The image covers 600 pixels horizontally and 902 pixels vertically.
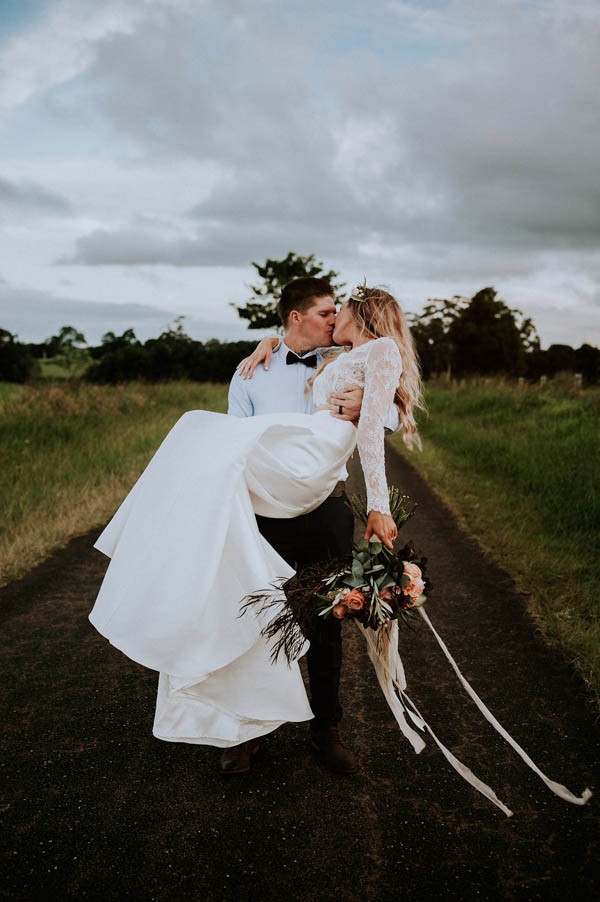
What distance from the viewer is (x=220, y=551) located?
2.73 meters


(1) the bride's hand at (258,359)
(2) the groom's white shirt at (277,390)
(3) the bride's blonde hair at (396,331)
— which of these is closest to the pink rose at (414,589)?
(3) the bride's blonde hair at (396,331)

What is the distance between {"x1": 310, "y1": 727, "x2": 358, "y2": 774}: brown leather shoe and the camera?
3.06 meters

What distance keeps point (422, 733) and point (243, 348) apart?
172ft

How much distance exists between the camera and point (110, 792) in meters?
2.88

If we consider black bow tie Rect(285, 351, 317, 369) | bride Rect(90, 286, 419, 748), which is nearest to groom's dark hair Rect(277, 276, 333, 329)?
black bow tie Rect(285, 351, 317, 369)

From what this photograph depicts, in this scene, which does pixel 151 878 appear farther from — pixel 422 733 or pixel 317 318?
pixel 317 318

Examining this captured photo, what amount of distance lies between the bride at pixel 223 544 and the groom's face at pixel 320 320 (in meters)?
0.64

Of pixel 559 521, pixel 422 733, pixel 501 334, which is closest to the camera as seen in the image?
pixel 422 733

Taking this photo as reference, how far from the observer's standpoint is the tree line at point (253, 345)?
4272 centimetres

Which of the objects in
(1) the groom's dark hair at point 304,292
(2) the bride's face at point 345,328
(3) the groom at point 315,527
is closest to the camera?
(3) the groom at point 315,527

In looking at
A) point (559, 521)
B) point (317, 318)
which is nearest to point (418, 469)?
point (559, 521)

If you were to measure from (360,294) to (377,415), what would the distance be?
0.74m

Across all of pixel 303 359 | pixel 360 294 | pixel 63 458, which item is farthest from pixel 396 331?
pixel 63 458

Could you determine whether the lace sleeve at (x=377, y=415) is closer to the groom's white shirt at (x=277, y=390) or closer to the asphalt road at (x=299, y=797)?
the groom's white shirt at (x=277, y=390)
